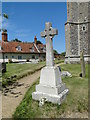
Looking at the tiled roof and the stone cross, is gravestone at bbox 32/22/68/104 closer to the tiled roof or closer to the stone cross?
the stone cross

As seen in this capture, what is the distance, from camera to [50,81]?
4.46m

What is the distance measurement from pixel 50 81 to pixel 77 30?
48.1ft

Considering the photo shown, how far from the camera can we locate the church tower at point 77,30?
1678 centimetres

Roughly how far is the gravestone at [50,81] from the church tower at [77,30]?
41.5ft

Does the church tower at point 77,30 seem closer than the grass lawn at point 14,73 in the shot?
No

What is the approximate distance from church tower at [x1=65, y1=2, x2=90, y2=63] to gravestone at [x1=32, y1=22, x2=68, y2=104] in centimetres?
1266

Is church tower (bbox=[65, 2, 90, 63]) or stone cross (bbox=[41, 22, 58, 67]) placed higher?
church tower (bbox=[65, 2, 90, 63])

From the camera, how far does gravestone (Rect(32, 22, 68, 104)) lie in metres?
4.27

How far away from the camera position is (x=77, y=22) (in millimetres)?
17109

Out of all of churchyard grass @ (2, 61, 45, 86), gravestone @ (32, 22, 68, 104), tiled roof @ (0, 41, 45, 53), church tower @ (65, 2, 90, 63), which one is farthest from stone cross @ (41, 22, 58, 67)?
tiled roof @ (0, 41, 45, 53)

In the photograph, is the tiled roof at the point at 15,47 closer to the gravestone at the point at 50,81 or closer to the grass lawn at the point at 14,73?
the grass lawn at the point at 14,73

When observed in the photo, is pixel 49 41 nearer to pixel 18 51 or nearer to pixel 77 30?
pixel 77 30

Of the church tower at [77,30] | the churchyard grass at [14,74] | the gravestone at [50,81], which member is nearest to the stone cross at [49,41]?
the gravestone at [50,81]

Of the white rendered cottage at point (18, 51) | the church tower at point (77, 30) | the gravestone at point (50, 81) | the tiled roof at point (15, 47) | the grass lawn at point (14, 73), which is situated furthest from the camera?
Result: the tiled roof at point (15, 47)
